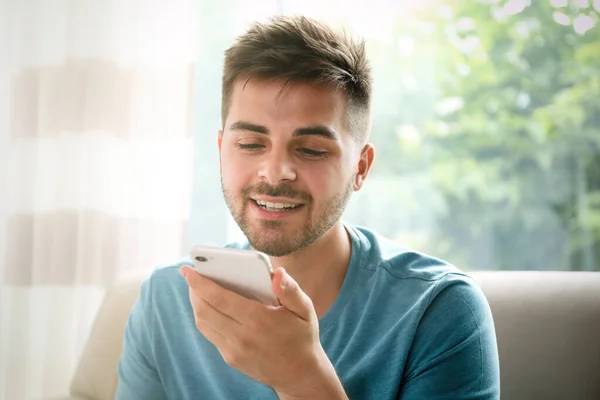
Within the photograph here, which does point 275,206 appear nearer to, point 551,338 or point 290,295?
point 290,295

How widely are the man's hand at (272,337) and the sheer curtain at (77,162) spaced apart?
1481 mm

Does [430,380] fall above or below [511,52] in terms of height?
below

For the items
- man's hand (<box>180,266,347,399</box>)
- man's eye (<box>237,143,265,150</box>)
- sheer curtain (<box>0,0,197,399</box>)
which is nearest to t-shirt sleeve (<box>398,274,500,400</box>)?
man's hand (<box>180,266,347,399</box>)

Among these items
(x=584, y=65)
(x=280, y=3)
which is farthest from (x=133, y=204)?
(x=584, y=65)

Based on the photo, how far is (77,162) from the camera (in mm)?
2350

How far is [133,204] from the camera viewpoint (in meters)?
2.41

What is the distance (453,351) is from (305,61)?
1.89 ft

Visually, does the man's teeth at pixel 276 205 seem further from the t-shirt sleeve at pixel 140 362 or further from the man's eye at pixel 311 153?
the t-shirt sleeve at pixel 140 362

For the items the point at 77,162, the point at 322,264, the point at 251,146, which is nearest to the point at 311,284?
the point at 322,264

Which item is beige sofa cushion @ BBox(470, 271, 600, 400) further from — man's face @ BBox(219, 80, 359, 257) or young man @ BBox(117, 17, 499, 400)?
man's face @ BBox(219, 80, 359, 257)

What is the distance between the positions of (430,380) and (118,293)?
98 cm

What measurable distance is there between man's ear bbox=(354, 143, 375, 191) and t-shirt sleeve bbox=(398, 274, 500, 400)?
0.99ft

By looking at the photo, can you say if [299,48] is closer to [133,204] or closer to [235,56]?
[235,56]

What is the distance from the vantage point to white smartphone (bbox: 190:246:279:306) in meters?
0.89
